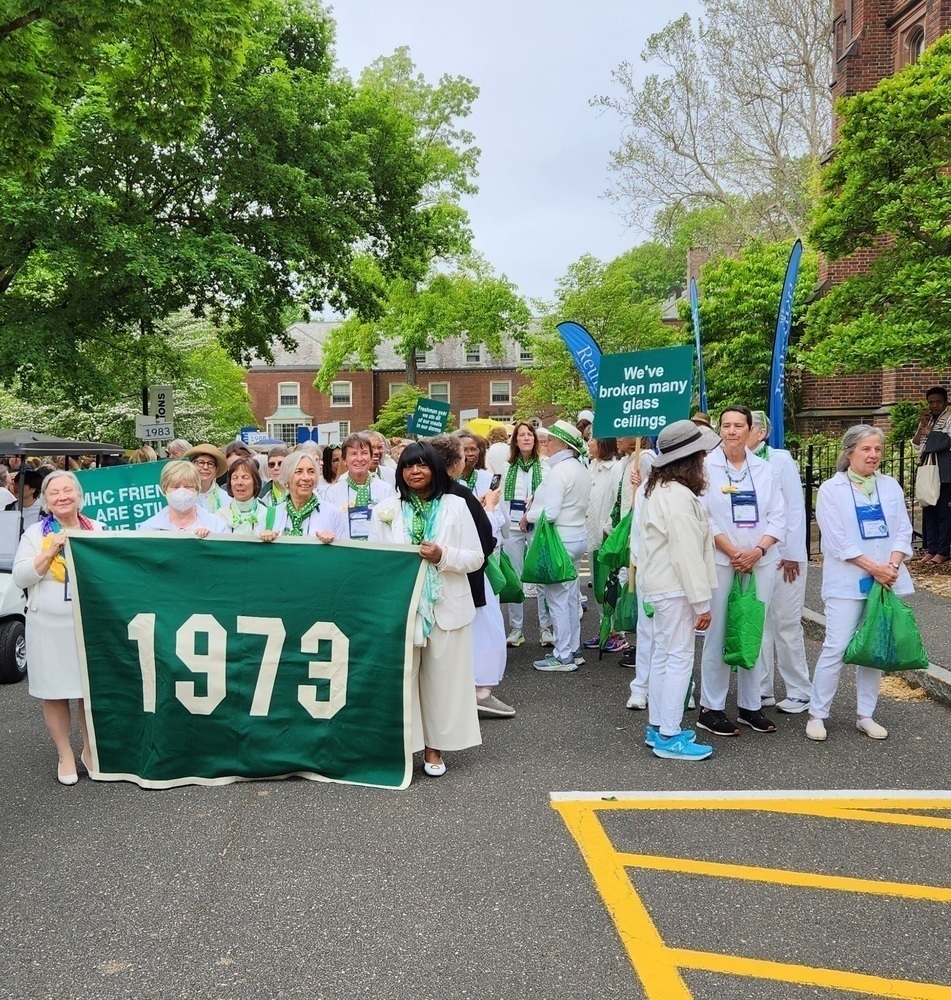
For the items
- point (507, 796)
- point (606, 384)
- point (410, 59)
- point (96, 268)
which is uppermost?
point (410, 59)

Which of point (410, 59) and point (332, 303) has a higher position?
point (410, 59)

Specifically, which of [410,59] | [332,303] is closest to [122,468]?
[332,303]

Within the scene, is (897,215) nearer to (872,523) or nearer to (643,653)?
(872,523)

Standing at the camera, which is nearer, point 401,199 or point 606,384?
point 606,384

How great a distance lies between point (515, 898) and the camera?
3.91 meters

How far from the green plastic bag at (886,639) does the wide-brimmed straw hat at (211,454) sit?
4.99m

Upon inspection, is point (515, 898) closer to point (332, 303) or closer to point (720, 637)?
point (720, 637)

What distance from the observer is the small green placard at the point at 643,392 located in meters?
7.11

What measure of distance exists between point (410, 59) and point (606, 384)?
41.0 m

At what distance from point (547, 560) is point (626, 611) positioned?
735 millimetres

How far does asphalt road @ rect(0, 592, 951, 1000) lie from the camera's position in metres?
3.37

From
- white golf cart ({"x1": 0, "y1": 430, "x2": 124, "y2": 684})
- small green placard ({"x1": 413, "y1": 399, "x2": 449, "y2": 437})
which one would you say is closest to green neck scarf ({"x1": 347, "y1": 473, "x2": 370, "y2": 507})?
white golf cart ({"x1": 0, "y1": 430, "x2": 124, "y2": 684})

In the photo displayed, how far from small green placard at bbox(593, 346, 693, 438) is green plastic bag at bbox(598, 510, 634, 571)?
0.71 metres

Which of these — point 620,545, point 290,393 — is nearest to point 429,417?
point 620,545
